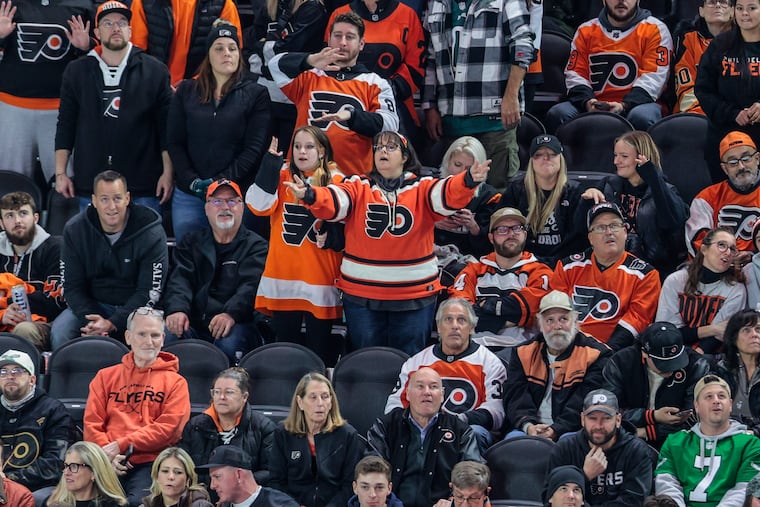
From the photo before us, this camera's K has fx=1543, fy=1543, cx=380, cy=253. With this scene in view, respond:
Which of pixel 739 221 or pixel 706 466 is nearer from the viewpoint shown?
pixel 706 466

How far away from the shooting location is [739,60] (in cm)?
980

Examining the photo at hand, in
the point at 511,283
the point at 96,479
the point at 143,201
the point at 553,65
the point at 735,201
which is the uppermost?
the point at 553,65

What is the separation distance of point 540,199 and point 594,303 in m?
0.84

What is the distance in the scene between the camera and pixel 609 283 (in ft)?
30.2

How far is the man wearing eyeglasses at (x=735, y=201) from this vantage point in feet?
31.1

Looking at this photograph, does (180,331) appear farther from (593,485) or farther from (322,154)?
(593,485)

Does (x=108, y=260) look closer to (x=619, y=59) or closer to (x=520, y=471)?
(x=520, y=471)

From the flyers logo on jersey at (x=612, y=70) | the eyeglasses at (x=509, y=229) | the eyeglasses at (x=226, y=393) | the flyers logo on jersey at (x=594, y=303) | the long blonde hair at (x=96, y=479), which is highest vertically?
the flyers logo on jersey at (x=612, y=70)

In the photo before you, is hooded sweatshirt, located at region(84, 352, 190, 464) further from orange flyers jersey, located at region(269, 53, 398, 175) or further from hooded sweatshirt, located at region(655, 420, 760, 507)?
hooded sweatshirt, located at region(655, 420, 760, 507)

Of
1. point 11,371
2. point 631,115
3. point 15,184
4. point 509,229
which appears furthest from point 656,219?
point 15,184

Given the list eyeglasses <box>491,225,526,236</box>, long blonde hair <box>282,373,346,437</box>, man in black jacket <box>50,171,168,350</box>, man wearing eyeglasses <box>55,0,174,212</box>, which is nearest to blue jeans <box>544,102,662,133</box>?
eyeglasses <box>491,225,526,236</box>

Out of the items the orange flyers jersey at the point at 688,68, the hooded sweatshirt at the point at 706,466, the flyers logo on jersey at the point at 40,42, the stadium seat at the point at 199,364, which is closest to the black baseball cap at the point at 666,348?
the hooded sweatshirt at the point at 706,466

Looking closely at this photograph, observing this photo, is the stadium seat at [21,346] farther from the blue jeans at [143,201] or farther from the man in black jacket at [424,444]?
the man in black jacket at [424,444]

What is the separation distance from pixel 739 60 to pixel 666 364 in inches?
96.4
